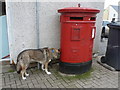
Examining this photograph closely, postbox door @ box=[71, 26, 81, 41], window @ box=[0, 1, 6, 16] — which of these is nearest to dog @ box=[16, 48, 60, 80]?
postbox door @ box=[71, 26, 81, 41]

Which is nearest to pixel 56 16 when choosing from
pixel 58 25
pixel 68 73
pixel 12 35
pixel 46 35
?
pixel 58 25

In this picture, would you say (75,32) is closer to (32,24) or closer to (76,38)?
(76,38)

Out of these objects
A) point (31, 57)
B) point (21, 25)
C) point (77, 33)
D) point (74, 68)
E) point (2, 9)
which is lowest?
point (74, 68)

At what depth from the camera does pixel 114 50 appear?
11.7 ft

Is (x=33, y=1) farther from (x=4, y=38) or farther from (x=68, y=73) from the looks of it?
(x=68, y=73)

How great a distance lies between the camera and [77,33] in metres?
2.94

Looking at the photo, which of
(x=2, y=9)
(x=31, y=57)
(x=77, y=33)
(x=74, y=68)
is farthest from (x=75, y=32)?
(x=2, y=9)

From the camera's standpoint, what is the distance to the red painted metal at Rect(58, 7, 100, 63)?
2.87 m

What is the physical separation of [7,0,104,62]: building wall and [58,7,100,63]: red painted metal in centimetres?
71

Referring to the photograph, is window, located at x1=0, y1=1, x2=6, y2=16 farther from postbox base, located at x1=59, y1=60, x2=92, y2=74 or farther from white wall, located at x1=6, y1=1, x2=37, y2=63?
postbox base, located at x1=59, y1=60, x2=92, y2=74

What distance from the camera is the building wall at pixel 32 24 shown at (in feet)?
10.9

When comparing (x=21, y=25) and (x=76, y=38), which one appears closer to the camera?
(x=76, y=38)

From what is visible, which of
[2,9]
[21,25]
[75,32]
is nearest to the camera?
[75,32]

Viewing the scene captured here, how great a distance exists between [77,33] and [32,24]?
1.35 m
